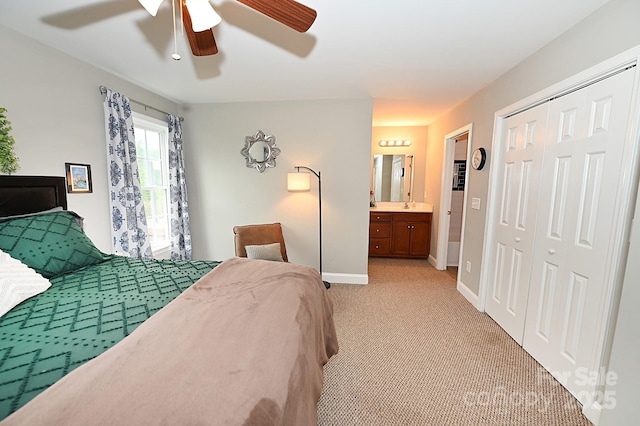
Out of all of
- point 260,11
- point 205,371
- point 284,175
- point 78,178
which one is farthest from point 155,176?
point 205,371

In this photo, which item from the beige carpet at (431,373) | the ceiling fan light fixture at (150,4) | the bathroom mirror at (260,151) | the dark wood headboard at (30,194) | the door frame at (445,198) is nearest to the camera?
the ceiling fan light fixture at (150,4)

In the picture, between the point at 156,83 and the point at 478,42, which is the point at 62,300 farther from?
the point at 478,42

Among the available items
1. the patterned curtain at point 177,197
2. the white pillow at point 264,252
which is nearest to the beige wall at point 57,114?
the patterned curtain at point 177,197

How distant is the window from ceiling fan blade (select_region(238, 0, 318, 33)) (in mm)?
2522

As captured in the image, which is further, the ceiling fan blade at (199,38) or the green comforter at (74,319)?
the ceiling fan blade at (199,38)

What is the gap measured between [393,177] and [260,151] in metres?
2.69

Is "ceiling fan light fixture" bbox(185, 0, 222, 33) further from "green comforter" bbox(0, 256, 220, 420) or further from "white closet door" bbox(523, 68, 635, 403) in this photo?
"white closet door" bbox(523, 68, 635, 403)

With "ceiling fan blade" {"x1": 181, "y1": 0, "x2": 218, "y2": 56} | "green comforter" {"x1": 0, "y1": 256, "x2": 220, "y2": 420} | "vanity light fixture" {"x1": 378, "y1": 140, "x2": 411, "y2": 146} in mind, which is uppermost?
"ceiling fan blade" {"x1": 181, "y1": 0, "x2": 218, "y2": 56}

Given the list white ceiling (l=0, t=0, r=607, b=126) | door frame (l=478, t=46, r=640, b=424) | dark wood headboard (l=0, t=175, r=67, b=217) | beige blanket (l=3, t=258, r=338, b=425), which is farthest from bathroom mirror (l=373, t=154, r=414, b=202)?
dark wood headboard (l=0, t=175, r=67, b=217)

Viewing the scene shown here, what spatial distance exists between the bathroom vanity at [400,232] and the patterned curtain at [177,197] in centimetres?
292

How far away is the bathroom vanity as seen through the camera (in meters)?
4.45

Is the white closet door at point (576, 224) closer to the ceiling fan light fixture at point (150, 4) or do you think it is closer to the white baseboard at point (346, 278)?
the white baseboard at point (346, 278)

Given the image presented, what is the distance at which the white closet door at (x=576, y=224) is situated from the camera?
58.2 inches

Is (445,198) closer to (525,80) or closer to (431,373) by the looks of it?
Answer: (525,80)
